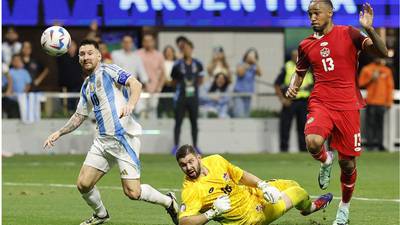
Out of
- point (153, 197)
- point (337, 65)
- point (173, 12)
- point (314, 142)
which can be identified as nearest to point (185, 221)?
point (153, 197)

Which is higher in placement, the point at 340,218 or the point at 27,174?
the point at 340,218

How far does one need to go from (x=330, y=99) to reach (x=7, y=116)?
Result: 44.4 feet

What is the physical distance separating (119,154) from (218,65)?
1316cm

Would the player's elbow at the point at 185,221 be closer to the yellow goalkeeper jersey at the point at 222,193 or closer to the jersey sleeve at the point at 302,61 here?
the yellow goalkeeper jersey at the point at 222,193

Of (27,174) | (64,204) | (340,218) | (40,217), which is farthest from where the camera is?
(27,174)

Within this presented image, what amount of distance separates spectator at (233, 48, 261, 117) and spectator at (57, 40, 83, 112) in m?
3.54

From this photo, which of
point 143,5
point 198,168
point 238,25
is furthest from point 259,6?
point 198,168

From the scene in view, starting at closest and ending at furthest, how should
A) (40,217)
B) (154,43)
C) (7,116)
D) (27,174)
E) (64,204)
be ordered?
(40,217) < (64,204) < (27,174) < (7,116) < (154,43)

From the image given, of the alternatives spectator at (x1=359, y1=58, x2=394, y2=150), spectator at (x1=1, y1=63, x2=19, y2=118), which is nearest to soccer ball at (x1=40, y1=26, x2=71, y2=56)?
spectator at (x1=1, y1=63, x2=19, y2=118)

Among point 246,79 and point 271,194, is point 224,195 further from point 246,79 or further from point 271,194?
point 246,79

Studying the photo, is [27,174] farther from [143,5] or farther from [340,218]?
[340,218]

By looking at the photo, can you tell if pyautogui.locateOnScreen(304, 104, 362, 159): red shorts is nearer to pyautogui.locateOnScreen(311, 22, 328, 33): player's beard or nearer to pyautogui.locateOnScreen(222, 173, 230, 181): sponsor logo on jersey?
pyautogui.locateOnScreen(311, 22, 328, 33): player's beard

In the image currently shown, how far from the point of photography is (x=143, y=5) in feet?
80.9

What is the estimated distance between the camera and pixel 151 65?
2450cm
